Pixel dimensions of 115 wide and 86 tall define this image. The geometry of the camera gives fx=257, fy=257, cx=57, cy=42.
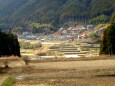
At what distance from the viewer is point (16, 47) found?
117 ft

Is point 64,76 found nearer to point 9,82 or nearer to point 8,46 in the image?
point 9,82

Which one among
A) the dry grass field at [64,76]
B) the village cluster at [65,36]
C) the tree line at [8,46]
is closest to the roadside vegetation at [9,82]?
the dry grass field at [64,76]

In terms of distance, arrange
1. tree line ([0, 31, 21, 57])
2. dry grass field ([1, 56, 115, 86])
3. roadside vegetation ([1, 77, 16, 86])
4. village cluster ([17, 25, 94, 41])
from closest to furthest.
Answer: roadside vegetation ([1, 77, 16, 86])
dry grass field ([1, 56, 115, 86])
tree line ([0, 31, 21, 57])
village cluster ([17, 25, 94, 41])

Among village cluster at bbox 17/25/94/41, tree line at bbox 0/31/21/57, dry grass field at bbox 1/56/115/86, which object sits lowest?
dry grass field at bbox 1/56/115/86

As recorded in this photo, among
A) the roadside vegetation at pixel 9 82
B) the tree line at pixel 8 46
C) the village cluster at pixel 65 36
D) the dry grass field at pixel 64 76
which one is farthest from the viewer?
the village cluster at pixel 65 36

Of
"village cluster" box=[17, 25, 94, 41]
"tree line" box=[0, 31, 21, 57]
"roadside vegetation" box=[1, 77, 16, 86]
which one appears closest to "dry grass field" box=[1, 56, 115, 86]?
"roadside vegetation" box=[1, 77, 16, 86]

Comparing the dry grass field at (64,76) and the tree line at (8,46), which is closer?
the dry grass field at (64,76)

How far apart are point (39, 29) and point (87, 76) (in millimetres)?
163074

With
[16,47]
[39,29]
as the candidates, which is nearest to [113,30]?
[16,47]

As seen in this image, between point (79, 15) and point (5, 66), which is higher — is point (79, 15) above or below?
above

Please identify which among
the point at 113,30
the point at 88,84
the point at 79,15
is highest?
the point at 79,15

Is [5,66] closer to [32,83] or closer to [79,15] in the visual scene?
[32,83]

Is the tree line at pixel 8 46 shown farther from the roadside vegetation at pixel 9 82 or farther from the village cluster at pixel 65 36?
the village cluster at pixel 65 36

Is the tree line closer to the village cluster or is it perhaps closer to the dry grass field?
the dry grass field
